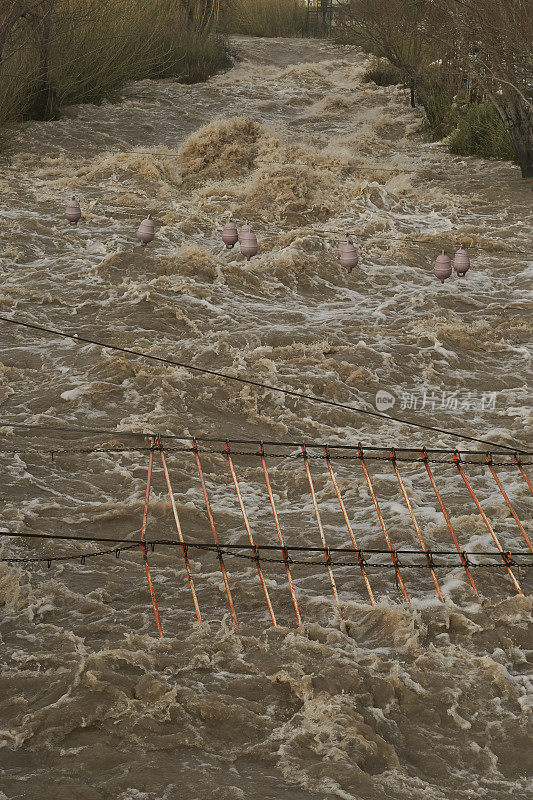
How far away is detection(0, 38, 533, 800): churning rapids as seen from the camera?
4.59m

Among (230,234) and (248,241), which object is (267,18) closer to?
(230,234)

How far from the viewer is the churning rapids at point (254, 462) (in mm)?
4590

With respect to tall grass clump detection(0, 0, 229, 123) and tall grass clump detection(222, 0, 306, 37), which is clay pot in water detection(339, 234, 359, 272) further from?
tall grass clump detection(222, 0, 306, 37)

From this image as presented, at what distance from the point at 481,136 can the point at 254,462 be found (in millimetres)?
9784

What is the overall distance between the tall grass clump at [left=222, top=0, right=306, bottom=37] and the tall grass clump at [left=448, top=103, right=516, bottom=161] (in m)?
13.3

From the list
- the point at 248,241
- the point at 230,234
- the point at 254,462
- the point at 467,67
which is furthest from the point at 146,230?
the point at 467,67

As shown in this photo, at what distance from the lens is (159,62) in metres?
19.9

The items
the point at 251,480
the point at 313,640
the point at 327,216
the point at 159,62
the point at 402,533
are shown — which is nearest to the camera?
the point at 313,640

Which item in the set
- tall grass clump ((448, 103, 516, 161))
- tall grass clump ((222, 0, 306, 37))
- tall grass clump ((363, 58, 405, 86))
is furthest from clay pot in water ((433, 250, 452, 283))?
tall grass clump ((222, 0, 306, 37))

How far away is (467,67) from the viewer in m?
15.6

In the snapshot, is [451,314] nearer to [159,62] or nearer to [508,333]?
[508,333]

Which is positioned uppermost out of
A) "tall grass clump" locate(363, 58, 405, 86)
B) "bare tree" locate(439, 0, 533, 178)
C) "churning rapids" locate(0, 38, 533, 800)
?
"bare tree" locate(439, 0, 533, 178)

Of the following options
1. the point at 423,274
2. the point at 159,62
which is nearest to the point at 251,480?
the point at 423,274

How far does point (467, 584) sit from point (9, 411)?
4042mm
